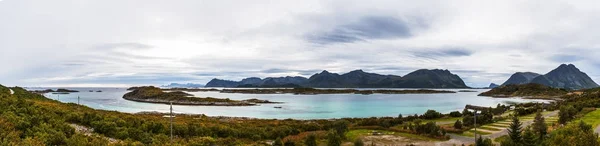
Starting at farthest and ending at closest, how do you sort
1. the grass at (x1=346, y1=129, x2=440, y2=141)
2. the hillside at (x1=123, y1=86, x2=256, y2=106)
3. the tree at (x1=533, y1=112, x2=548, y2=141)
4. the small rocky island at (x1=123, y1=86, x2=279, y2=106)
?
1. the small rocky island at (x1=123, y1=86, x2=279, y2=106)
2. the hillside at (x1=123, y1=86, x2=256, y2=106)
3. the grass at (x1=346, y1=129, x2=440, y2=141)
4. the tree at (x1=533, y1=112, x2=548, y2=141)

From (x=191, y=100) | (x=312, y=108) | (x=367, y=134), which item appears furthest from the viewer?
(x=191, y=100)

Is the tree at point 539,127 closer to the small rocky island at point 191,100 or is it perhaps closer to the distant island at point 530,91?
the small rocky island at point 191,100

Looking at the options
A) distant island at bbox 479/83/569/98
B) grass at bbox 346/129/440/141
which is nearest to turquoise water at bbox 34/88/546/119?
grass at bbox 346/129/440/141

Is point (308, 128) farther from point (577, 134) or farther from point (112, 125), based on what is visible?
point (577, 134)

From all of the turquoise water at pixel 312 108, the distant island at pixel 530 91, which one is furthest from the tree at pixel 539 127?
the distant island at pixel 530 91

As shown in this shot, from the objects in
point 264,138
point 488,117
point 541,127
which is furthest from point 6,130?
point 488,117

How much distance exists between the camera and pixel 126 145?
1638 centimetres

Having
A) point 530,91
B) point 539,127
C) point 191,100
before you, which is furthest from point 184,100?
point 530,91

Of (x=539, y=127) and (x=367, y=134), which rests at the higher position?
(x=539, y=127)

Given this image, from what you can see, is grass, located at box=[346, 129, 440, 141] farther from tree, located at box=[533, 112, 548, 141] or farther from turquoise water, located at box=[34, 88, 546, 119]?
turquoise water, located at box=[34, 88, 546, 119]

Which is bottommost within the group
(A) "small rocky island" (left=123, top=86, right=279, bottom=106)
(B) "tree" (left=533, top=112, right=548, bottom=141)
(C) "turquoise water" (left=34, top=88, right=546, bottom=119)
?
(C) "turquoise water" (left=34, top=88, right=546, bottom=119)

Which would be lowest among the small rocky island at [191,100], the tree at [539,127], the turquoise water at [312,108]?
the turquoise water at [312,108]

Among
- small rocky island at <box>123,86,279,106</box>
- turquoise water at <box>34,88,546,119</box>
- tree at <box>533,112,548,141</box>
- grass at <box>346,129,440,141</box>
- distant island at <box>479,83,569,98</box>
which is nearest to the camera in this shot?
tree at <box>533,112,548,141</box>

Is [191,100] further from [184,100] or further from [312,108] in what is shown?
[312,108]
